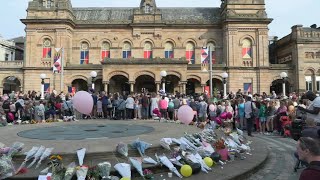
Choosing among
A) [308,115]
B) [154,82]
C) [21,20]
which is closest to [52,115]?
[308,115]

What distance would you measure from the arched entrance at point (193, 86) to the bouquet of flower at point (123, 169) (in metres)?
34.2

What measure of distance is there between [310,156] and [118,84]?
37627 millimetres

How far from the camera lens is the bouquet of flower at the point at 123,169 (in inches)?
248

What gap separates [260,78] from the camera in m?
39.5

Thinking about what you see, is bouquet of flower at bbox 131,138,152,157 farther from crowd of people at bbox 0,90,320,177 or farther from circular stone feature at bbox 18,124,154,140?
crowd of people at bbox 0,90,320,177

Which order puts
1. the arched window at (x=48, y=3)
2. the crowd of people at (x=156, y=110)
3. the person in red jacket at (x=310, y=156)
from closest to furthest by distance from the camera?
the person in red jacket at (x=310, y=156) → the crowd of people at (x=156, y=110) → the arched window at (x=48, y=3)

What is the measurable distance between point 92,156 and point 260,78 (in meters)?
35.5

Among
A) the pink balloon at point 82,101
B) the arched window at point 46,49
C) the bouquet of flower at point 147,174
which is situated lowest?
the bouquet of flower at point 147,174

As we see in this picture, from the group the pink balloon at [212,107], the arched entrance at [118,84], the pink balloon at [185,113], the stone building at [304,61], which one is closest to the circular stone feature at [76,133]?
the pink balloon at [185,113]

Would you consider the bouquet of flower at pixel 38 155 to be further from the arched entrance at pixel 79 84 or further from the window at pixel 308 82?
the window at pixel 308 82

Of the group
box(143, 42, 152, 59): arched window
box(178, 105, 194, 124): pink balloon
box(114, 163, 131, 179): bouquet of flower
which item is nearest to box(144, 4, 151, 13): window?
box(143, 42, 152, 59): arched window

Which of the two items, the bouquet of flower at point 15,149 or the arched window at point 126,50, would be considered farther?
the arched window at point 126,50

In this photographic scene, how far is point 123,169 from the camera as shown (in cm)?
635

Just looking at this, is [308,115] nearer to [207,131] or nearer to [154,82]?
[207,131]
